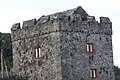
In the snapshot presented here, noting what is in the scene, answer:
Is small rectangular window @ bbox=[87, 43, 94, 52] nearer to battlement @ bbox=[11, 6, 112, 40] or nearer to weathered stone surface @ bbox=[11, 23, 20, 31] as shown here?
battlement @ bbox=[11, 6, 112, 40]

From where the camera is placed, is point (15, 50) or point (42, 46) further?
point (15, 50)

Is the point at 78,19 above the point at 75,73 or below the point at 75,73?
above

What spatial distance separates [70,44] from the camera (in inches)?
1992

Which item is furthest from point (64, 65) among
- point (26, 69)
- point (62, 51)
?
point (26, 69)

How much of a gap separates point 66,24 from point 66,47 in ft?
→ 6.29

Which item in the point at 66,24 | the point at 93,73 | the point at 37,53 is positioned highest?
the point at 66,24

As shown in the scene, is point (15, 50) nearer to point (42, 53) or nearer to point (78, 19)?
point (42, 53)

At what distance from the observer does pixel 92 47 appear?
→ 52.2 meters

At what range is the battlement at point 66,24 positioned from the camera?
50469 mm

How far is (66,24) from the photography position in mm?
50531

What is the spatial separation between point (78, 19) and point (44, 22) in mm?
2914

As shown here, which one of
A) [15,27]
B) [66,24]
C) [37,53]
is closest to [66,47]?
[66,24]

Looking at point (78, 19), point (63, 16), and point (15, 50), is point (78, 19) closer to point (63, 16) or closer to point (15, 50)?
point (63, 16)

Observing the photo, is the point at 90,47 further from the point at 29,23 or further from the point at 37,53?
the point at 29,23
